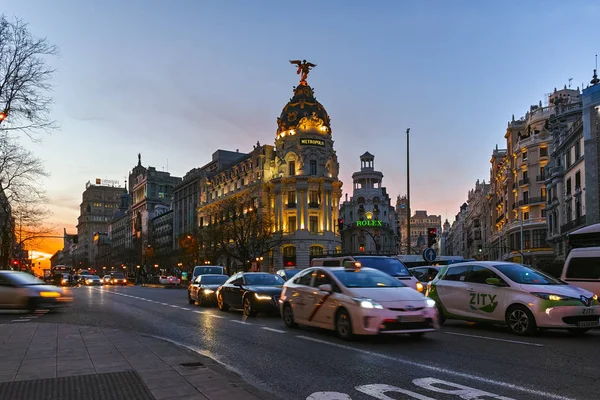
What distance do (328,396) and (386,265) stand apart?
38.3ft

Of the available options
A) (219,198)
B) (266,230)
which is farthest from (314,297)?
(219,198)

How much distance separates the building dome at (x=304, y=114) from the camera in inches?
3391

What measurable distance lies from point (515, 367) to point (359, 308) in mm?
3229

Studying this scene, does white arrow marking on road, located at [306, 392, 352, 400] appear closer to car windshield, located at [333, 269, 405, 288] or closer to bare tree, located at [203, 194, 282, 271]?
car windshield, located at [333, 269, 405, 288]

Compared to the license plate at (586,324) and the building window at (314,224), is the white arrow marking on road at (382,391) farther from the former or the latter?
the building window at (314,224)

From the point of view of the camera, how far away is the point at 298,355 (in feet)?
30.6

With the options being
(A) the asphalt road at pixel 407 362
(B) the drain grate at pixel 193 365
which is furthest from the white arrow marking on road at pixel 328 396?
(B) the drain grate at pixel 193 365

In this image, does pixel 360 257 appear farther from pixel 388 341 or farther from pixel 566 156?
pixel 566 156

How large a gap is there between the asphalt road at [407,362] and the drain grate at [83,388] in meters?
1.56

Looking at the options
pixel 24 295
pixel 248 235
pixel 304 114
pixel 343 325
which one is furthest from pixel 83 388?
pixel 304 114

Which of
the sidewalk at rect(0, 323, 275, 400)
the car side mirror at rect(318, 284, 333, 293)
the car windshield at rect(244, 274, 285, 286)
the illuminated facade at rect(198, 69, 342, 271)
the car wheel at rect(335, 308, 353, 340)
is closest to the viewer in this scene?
the sidewalk at rect(0, 323, 275, 400)

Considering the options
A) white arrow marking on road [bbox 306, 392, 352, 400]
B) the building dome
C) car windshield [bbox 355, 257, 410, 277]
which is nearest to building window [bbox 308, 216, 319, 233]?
the building dome

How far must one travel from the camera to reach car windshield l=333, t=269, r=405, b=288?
1157cm

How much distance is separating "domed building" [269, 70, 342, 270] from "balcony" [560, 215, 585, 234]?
37.1m
